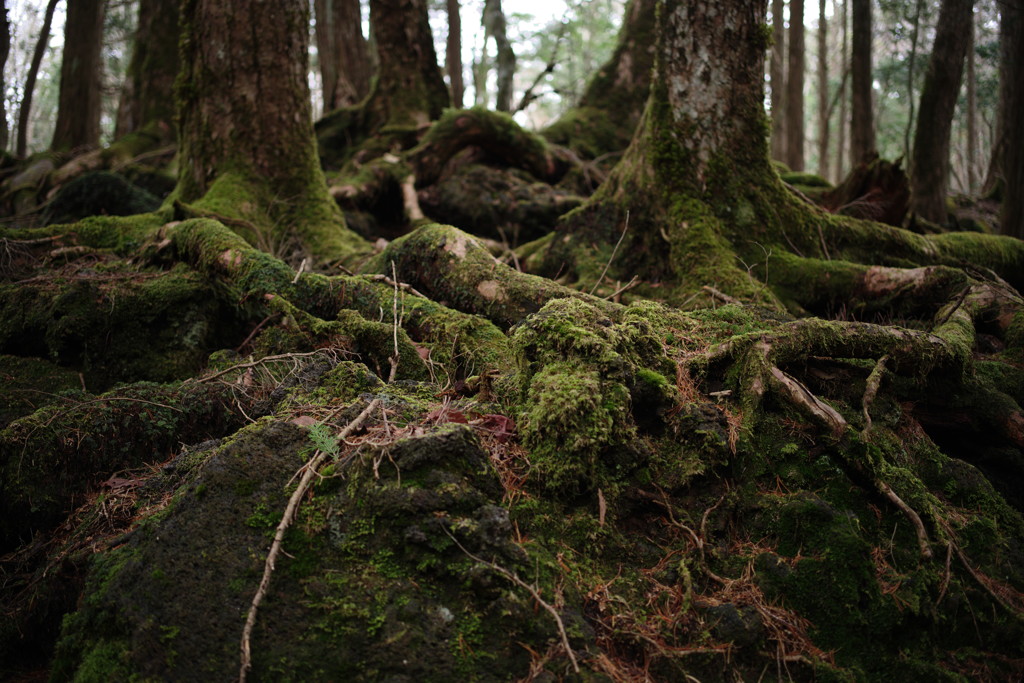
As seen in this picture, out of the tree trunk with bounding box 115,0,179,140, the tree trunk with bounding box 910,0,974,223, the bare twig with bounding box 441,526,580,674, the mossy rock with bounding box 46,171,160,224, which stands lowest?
the bare twig with bounding box 441,526,580,674

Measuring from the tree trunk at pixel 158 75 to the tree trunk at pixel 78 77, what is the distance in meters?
1.34

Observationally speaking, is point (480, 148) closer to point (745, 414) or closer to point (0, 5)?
point (745, 414)

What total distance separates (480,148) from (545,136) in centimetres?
185

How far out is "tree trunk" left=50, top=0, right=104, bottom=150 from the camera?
1291 cm

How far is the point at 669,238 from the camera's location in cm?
557

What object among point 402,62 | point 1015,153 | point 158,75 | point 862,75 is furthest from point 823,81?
point 158,75

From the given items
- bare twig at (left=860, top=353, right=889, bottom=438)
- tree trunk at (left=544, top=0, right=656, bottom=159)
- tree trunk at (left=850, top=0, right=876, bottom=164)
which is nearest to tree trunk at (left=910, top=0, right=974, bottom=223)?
tree trunk at (left=850, top=0, right=876, bottom=164)

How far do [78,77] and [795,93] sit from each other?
16.4m

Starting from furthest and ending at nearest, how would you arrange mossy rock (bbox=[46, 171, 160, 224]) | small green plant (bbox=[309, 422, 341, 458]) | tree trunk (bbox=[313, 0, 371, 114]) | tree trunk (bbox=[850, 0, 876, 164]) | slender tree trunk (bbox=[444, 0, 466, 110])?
1. slender tree trunk (bbox=[444, 0, 466, 110])
2. tree trunk (bbox=[313, 0, 371, 114])
3. tree trunk (bbox=[850, 0, 876, 164])
4. mossy rock (bbox=[46, 171, 160, 224])
5. small green plant (bbox=[309, 422, 341, 458])

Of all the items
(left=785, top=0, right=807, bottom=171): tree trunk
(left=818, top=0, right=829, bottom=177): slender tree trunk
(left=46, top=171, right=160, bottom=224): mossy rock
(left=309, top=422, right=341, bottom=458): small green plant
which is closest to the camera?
(left=309, top=422, right=341, bottom=458): small green plant

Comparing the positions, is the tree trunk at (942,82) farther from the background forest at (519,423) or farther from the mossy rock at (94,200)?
the mossy rock at (94,200)

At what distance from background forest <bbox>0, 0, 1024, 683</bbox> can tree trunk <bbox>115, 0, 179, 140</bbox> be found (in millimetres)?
6484

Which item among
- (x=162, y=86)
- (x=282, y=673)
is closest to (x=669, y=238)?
(x=282, y=673)

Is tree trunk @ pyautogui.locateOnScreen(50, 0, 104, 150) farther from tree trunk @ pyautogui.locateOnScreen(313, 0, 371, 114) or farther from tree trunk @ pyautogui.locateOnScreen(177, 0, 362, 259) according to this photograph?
tree trunk @ pyautogui.locateOnScreen(177, 0, 362, 259)
